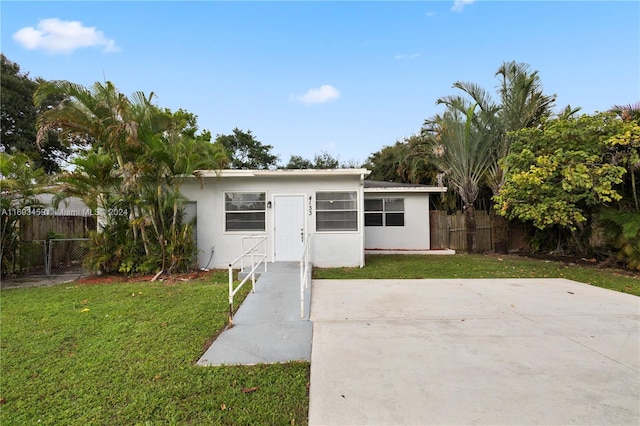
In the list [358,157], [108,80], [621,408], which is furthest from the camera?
[358,157]

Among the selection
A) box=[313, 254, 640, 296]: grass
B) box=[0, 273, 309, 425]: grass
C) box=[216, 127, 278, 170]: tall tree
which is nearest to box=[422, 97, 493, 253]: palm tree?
box=[313, 254, 640, 296]: grass

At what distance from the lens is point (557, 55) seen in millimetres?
9164

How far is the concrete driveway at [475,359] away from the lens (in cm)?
234

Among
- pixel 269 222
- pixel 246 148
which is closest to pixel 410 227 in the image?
pixel 269 222

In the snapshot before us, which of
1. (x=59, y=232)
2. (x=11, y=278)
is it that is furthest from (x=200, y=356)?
(x=59, y=232)

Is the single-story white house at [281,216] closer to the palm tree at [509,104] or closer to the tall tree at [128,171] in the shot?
the tall tree at [128,171]

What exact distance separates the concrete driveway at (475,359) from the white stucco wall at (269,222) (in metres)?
3.34

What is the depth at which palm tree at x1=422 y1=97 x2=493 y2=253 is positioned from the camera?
11.5m

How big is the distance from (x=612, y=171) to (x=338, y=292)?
739 cm

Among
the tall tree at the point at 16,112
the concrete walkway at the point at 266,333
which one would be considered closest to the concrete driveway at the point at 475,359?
the concrete walkway at the point at 266,333

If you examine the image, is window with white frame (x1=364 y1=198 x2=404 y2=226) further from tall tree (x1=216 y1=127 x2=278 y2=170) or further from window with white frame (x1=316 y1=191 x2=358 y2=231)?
tall tree (x1=216 y1=127 x2=278 y2=170)

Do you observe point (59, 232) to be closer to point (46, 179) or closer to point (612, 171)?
point (46, 179)

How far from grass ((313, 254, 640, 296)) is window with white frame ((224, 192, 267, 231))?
2.34m

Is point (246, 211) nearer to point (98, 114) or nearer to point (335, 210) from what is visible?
point (335, 210)
